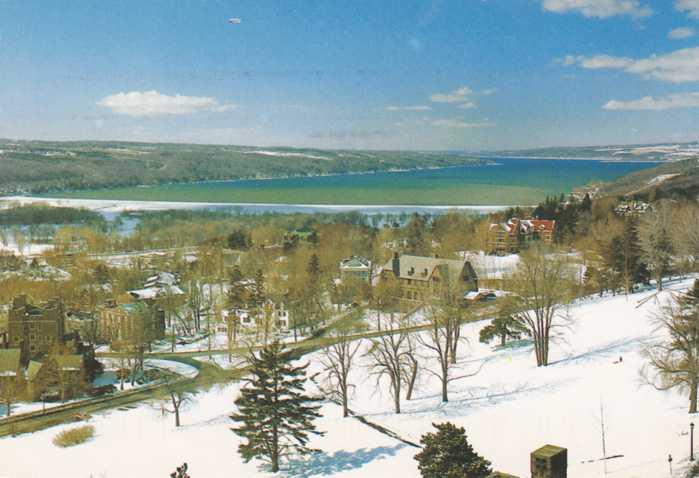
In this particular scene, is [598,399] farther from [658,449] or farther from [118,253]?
[118,253]

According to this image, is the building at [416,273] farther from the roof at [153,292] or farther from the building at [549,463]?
the building at [549,463]

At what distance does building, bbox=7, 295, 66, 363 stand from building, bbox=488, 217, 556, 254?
38848 mm

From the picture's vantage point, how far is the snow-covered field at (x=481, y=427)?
15.0m

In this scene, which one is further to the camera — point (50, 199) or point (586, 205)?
point (50, 199)

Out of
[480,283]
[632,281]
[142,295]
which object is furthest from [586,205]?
[142,295]

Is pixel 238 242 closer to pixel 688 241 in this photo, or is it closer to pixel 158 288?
pixel 158 288

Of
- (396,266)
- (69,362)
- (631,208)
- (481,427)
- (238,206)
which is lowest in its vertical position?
(69,362)

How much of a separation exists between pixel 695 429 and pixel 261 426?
1051cm

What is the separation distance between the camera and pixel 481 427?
17328 mm

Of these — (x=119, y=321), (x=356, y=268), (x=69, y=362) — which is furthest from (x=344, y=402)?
(x=356, y=268)

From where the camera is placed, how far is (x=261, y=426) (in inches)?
646

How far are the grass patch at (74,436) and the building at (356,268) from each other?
30241mm

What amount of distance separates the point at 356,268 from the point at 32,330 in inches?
1075

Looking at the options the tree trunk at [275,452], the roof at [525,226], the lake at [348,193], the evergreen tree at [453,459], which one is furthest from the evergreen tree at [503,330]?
the lake at [348,193]
